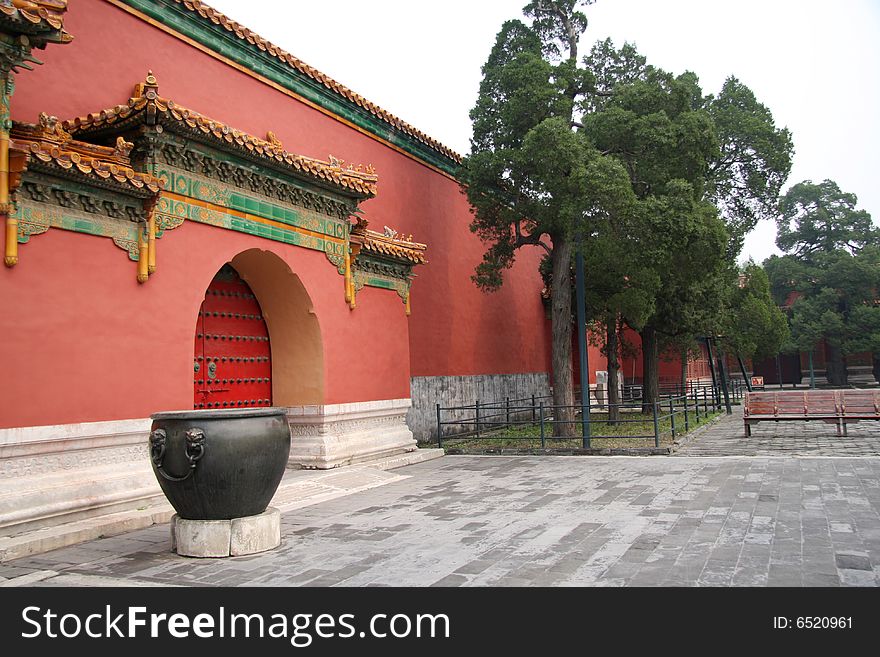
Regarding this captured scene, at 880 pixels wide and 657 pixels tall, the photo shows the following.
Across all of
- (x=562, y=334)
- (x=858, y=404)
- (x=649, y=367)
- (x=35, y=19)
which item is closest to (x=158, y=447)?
(x=35, y=19)

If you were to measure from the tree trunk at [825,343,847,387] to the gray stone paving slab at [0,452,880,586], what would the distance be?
31117 mm

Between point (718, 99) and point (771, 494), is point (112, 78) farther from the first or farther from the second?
point (718, 99)

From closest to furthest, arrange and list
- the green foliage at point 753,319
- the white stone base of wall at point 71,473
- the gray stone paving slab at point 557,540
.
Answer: the gray stone paving slab at point 557,540 → the white stone base of wall at point 71,473 → the green foliage at point 753,319

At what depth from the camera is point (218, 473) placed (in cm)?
511

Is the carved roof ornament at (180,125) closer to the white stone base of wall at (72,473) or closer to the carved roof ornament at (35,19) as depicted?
the carved roof ornament at (35,19)

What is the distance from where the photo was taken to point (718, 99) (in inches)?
733

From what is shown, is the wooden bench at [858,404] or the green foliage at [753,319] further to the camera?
the green foliage at [753,319]

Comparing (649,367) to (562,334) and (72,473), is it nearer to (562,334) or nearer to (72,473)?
(562,334)

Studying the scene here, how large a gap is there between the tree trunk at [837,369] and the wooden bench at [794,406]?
2582 centimetres

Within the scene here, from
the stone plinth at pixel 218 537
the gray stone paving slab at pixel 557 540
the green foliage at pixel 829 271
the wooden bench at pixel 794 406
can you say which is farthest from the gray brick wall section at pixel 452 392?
the green foliage at pixel 829 271

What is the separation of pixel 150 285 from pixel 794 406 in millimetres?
11685

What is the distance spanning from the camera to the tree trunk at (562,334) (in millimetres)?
14198

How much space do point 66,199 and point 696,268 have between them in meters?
10.7
